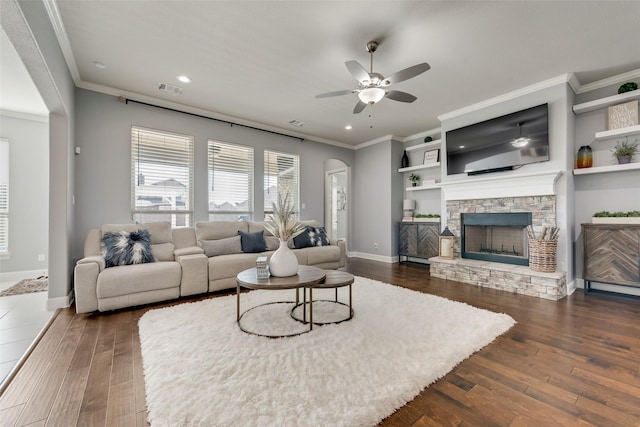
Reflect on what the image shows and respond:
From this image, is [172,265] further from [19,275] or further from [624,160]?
[624,160]

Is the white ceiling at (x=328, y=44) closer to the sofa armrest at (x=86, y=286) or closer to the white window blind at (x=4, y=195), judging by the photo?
the white window blind at (x=4, y=195)

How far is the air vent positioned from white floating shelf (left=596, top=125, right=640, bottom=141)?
5767 mm

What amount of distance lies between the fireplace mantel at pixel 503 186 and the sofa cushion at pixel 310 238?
2.33m

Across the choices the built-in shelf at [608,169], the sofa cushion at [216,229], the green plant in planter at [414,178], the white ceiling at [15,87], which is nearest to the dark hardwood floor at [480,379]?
the sofa cushion at [216,229]

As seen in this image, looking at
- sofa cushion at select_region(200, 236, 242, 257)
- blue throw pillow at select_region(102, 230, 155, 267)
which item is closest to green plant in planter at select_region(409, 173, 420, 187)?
sofa cushion at select_region(200, 236, 242, 257)

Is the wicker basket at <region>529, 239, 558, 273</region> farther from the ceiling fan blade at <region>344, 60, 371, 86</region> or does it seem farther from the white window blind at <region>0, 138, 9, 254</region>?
the white window blind at <region>0, 138, 9, 254</region>

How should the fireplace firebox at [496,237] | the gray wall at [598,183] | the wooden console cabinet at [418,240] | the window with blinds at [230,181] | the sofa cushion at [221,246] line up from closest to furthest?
the gray wall at [598,183] → the sofa cushion at [221,246] → the fireplace firebox at [496,237] → the window with blinds at [230,181] → the wooden console cabinet at [418,240]

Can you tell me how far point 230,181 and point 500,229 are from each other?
4.72m

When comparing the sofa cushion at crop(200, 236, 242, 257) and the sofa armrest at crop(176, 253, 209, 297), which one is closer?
the sofa armrest at crop(176, 253, 209, 297)

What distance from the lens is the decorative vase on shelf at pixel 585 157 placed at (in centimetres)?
379

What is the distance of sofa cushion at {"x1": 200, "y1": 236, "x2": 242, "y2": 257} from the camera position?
408 cm

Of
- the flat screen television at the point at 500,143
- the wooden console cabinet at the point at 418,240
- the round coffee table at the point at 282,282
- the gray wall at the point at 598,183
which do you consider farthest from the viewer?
the wooden console cabinet at the point at 418,240

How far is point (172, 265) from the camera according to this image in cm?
345

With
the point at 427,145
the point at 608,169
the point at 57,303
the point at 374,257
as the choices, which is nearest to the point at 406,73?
the point at 608,169
